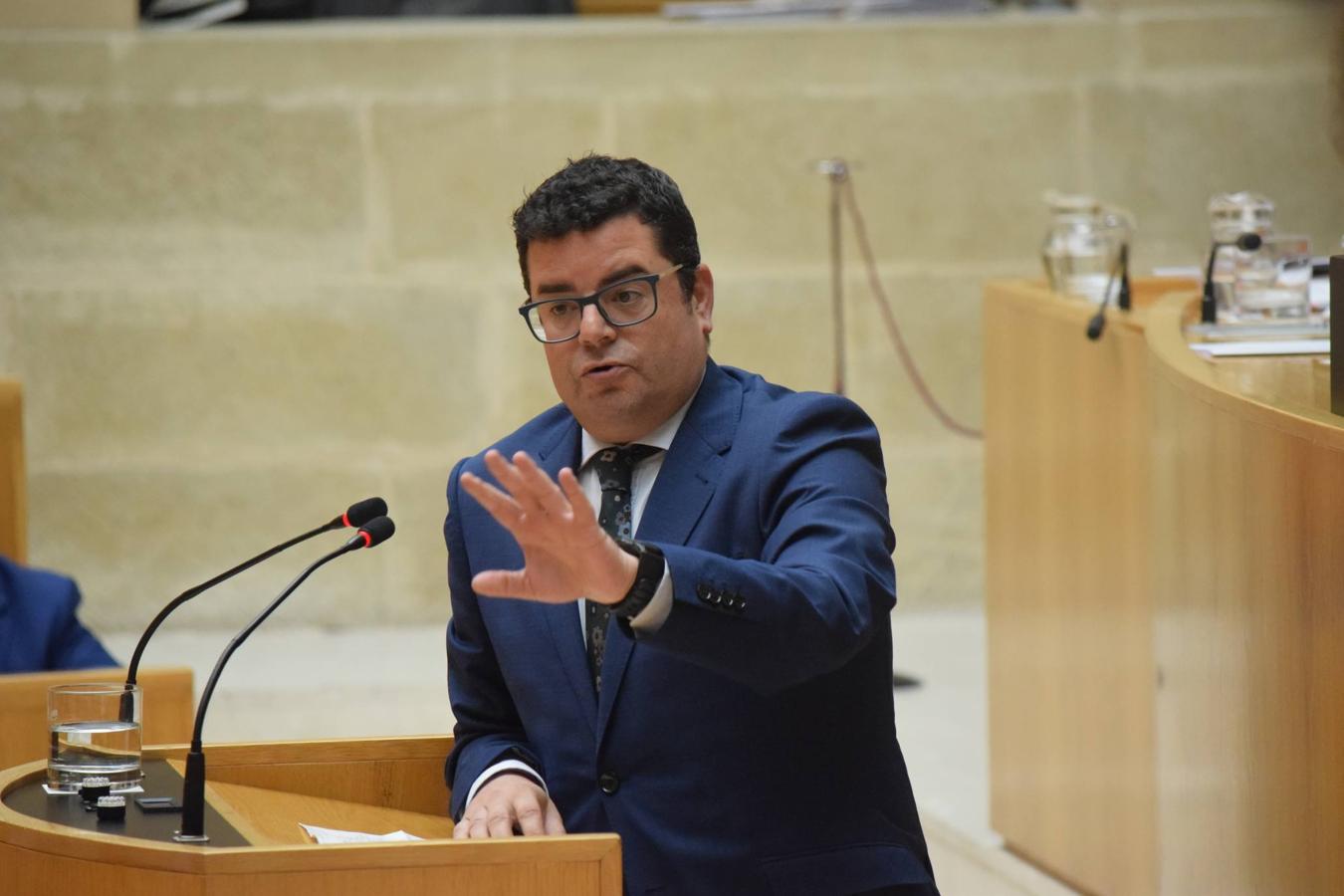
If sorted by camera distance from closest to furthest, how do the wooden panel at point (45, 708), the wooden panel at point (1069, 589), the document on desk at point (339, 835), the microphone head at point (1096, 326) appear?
the document on desk at point (339, 835), the wooden panel at point (45, 708), the wooden panel at point (1069, 589), the microphone head at point (1096, 326)

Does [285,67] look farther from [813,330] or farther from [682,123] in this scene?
[813,330]

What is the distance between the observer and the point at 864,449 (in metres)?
2.55

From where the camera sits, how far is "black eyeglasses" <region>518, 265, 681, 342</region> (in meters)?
2.54

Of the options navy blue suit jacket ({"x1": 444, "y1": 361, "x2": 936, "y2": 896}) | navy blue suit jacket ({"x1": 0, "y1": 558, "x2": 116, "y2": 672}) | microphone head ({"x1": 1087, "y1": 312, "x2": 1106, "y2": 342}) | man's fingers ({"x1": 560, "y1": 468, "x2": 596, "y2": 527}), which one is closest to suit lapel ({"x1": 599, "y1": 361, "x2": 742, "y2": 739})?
navy blue suit jacket ({"x1": 444, "y1": 361, "x2": 936, "y2": 896})

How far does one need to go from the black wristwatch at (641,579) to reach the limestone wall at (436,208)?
5.23 m

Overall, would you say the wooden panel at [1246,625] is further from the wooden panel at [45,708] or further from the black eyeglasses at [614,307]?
the wooden panel at [45,708]

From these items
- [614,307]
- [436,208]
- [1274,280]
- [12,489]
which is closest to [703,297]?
[614,307]

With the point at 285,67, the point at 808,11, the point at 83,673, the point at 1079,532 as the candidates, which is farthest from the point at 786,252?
the point at 83,673

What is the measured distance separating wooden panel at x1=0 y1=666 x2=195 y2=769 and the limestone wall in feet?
10.7

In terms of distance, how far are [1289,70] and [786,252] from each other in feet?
6.38

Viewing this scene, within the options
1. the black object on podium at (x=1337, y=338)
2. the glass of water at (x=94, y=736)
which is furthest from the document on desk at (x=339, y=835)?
the black object on podium at (x=1337, y=338)

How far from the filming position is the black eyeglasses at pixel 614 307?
8.34ft

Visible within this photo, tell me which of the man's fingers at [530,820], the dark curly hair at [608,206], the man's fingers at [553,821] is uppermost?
the dark curly hair at [608,206]

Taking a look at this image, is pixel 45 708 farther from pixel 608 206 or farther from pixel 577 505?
pixel 577 505
